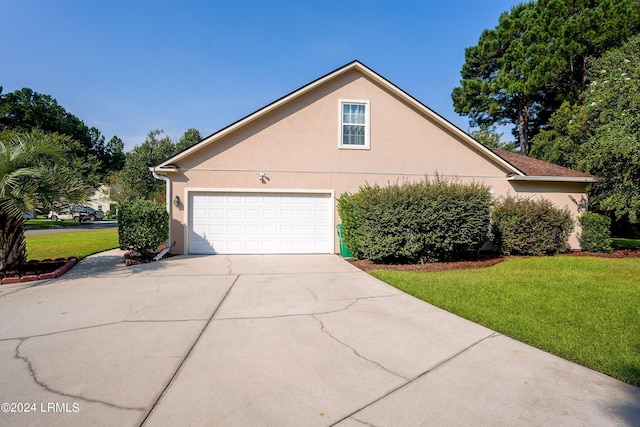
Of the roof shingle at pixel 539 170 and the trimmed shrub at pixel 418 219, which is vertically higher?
the roof shingle at pixel 539 170

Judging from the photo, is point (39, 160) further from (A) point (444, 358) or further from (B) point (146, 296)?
(A) point (444, 358)

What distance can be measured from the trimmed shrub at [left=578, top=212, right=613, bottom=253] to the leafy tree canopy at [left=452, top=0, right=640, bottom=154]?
1384cm

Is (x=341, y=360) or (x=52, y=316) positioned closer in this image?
(x=341, y=360)

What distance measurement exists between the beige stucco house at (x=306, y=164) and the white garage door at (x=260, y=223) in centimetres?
4

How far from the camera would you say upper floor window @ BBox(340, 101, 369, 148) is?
39.6 ft

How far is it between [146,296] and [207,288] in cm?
110

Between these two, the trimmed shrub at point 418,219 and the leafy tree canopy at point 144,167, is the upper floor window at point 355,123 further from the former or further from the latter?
the leafy tree canopy at point 144,167

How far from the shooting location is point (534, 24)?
2262cm

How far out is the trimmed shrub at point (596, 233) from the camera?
41.0 feet

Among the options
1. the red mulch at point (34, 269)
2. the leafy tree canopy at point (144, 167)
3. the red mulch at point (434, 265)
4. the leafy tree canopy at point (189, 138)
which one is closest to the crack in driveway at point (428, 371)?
the red mulch at point (434, 265)

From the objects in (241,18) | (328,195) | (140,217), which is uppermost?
(241,18)

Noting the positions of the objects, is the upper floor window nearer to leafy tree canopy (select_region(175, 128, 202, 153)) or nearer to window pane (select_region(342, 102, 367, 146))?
window pane (select_region(342, 102, 367, 146))

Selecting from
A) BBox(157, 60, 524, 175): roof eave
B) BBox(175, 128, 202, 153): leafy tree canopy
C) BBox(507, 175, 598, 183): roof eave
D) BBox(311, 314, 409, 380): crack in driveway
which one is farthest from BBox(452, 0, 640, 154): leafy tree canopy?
BBox(175, 128, 202, 153): leafy tree canopy

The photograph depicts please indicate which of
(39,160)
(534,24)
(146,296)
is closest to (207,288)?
(146,296)
